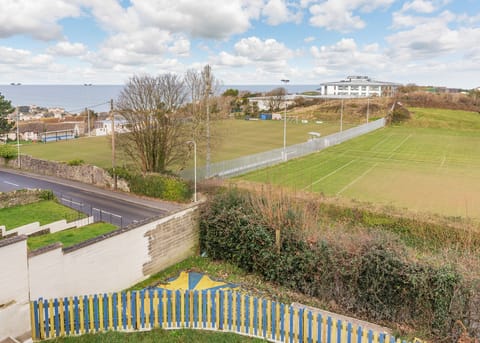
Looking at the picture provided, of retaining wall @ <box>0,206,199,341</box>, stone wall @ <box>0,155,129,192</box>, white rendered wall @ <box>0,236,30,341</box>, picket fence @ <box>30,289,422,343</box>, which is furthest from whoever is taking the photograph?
stone wall @ <box>0,155,129,192</box>

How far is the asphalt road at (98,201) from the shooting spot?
25875 mm

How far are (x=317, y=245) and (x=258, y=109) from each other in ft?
339

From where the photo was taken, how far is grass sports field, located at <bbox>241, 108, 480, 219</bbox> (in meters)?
27.6

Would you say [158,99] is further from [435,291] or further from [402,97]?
[402,97]

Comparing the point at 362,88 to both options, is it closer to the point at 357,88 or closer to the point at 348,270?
the point at 357,88

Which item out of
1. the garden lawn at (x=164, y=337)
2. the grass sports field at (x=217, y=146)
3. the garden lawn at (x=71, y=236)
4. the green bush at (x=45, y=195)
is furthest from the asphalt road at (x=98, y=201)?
the garden lawn at (x=164, y=337)

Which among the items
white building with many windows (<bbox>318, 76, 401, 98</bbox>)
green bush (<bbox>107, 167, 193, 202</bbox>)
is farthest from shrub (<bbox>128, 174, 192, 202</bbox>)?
white building with many windows (<bbox>318, 76, 401, 98</bbox>)

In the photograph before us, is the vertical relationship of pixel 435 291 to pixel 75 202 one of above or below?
above

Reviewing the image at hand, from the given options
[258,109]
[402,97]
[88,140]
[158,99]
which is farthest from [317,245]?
[402,97]

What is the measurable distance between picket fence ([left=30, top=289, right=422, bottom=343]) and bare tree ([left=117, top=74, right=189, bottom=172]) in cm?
2278

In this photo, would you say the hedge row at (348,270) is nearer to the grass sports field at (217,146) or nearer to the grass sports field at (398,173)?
the grass sports field at (398,173)

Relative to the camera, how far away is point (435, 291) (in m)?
10.5

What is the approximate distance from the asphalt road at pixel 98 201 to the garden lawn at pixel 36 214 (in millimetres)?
1122

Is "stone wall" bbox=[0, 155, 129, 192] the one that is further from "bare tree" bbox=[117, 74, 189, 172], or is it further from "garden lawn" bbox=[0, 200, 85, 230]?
"garden lawn" bbox=[0, 200, 85, 230]
